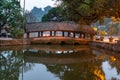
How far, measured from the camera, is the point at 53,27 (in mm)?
31156

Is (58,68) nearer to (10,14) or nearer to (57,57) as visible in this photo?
(57,57)

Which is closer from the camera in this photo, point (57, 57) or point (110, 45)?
point (57, 57)

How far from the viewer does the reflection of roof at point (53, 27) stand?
30797 mm

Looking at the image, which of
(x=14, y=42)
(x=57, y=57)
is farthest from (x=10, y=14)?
(x=57, y=57)

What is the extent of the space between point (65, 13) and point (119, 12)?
5.82 metres

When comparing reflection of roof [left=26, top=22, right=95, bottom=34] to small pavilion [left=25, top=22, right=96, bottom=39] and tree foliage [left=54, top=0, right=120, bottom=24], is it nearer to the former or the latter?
small pavilion [left=25, top=22, right=96, bottom=39]

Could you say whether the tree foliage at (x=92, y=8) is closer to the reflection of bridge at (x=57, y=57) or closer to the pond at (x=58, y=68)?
the reflection of bridge at (x=57, y=57)

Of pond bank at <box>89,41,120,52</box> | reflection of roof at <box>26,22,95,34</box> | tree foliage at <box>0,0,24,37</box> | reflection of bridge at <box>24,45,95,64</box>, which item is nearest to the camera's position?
reflection of bridge at <box>24,45,95,64</box>

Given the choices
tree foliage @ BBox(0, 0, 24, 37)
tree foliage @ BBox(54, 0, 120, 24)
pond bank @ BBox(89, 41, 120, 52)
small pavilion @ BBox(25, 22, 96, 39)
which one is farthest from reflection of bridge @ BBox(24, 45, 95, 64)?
small pavilion @ BBox(25, 22, 96, 39)

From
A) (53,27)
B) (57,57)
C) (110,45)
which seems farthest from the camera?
(53,27)

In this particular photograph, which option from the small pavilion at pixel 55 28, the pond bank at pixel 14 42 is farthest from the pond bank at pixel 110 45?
the pond bank at pixel 14 42

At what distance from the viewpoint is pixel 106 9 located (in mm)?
19812

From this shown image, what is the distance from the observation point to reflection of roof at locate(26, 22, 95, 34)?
30.8 meters

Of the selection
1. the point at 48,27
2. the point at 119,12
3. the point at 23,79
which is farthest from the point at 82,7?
the point at 23,79
